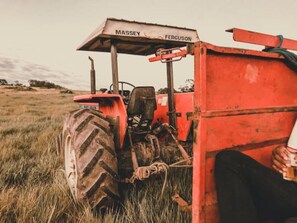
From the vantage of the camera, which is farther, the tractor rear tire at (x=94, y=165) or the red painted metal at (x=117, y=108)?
the red painted metal at (x=117, y=108)

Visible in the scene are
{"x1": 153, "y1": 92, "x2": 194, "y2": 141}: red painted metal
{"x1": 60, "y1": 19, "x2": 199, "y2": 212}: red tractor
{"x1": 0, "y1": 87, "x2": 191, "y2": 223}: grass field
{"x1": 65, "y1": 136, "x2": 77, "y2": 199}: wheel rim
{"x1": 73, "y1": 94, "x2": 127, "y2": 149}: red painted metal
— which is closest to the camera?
{"x1": 0, "y1": 87, "x2": 191, "y2": 223}: grass field

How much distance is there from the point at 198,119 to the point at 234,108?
345 mm

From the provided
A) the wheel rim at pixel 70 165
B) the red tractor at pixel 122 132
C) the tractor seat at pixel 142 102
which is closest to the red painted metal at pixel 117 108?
the red tractor at pixel 122 132

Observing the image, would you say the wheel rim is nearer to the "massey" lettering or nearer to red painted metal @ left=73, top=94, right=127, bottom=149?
red painted metal @ left=73, top=94, right=127, bottom=149

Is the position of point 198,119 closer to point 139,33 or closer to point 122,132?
point 122,132

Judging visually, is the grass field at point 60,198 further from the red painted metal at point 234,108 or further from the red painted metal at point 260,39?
the red painted metal at point 260,39

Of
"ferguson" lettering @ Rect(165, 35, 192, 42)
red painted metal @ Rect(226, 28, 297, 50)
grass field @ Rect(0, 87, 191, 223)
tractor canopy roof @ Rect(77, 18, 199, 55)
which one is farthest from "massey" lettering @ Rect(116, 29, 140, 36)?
grass field @ Rect(0, 87, 191, 223)

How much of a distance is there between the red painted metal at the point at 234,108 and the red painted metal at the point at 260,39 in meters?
0.08

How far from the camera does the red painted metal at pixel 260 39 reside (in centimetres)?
185

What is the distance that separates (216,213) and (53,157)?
318 centimetres

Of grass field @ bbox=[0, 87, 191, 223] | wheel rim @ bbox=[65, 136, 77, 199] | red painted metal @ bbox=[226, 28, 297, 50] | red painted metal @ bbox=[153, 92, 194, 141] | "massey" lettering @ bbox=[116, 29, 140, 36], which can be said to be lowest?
grass field @ bbox=[0, 87, 191, 223]

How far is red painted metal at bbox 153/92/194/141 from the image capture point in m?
3.36

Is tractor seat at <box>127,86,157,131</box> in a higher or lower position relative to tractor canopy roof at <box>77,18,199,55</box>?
lower

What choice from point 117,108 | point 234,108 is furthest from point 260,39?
point 117,108
